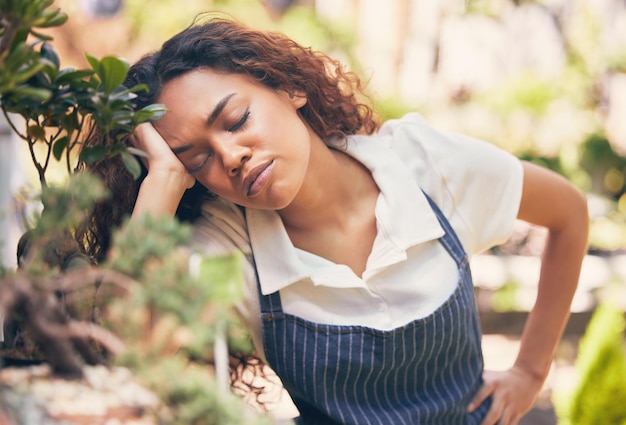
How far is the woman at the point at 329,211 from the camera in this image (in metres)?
1.38

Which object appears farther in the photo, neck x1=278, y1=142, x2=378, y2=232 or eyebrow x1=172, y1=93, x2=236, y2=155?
neck x1=278, y1=142, x2=378, y2=232

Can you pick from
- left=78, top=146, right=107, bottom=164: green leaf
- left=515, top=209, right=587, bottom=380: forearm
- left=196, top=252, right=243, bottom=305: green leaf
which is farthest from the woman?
left=196, top=252, right=243, bottom=305: green leaf

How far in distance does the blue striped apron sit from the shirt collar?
0.05 m

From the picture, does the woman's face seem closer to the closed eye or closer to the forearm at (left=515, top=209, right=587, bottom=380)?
the closed eye

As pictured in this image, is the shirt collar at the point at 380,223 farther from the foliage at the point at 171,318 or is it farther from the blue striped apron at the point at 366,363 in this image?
the foliage at the point at 171,318

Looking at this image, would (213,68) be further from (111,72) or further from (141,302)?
(141,302)

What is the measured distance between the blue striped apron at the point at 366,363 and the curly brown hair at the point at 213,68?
1.02ft

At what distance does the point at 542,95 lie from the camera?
5.54 meters

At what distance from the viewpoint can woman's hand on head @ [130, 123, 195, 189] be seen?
4.51ft

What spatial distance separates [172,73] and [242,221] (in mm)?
327

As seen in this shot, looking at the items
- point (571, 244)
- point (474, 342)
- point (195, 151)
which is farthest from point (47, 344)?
point (571, 244)

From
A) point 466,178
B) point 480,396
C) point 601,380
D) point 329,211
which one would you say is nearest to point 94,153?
point 329,211

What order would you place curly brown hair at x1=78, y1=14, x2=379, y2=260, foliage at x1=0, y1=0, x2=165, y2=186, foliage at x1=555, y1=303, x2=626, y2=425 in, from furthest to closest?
foliage at x1=555, y1=303, x2=626, y2=425, curly brown hair at x1=78, y1=14, x2=379, y2=260, foliage at x1=0, y1=0, x2=165, y2=186

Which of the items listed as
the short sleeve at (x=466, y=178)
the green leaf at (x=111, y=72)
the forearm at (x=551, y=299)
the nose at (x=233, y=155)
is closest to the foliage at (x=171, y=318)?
the green leaf at (x=111, y=72)
